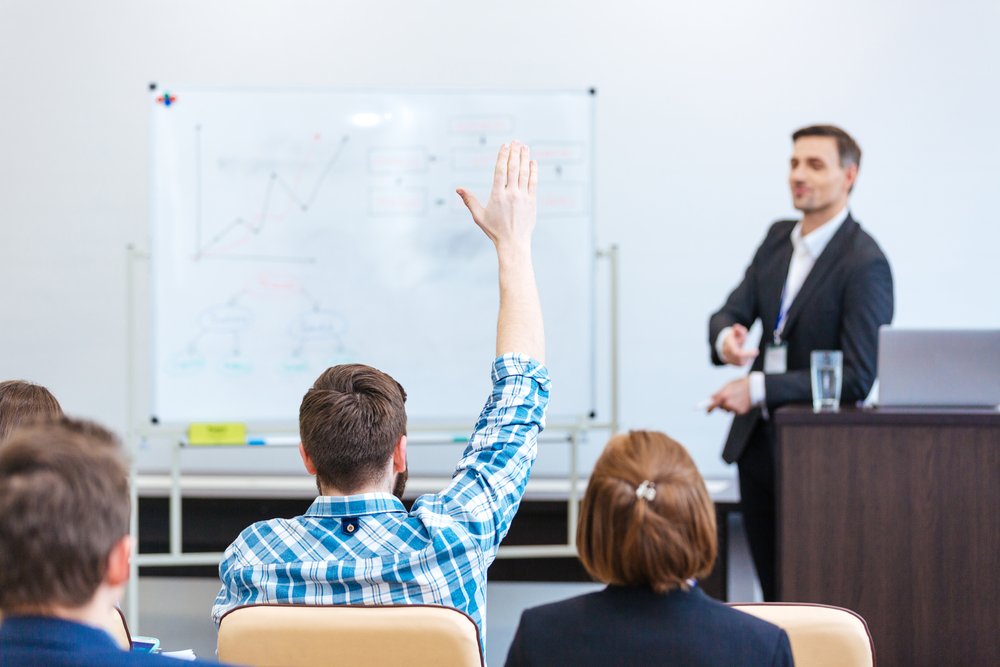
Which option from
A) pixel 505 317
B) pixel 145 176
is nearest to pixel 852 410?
pixel 505 317

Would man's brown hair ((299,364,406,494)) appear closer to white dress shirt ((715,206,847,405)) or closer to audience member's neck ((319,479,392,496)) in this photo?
audience member's neck ((319,479,392,496))

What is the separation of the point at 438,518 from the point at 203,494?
292 cm

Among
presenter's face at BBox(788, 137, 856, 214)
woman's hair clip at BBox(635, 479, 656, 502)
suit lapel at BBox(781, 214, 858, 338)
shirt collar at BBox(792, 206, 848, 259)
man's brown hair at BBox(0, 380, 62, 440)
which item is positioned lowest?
woman's hair clip at BBox(635, 479, 656, 502)

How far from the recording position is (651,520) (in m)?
1.22

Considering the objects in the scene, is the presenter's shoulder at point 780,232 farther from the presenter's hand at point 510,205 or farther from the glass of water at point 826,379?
the presenter's hand at point 510,205

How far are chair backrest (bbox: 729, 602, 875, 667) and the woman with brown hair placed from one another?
16 centimetres

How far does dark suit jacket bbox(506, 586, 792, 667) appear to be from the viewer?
120 centimetres

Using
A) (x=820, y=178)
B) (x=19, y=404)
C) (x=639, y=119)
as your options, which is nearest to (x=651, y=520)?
(x=19, y=404)

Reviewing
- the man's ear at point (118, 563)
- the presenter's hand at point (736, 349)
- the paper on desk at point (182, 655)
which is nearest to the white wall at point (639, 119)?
the presenter's hand at point (736, 349)

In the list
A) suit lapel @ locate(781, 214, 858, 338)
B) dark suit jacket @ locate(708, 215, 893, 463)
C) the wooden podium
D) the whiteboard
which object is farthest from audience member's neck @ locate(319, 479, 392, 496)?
the whiteboard

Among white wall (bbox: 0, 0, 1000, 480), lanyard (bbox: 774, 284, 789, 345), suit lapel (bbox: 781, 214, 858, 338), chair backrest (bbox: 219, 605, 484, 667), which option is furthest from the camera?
white wall (bbox: 0, 0, 1000, 480)

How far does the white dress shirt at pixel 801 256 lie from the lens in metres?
3.34

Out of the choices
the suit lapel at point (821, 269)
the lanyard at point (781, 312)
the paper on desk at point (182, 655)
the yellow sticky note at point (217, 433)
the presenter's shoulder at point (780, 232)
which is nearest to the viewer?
the paper on desk at point (182, 655)

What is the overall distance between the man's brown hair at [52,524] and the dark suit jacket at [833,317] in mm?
2419
